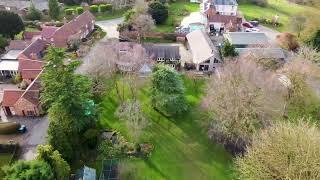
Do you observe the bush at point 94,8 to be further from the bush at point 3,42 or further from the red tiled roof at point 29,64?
the red tiled roof at point 29,64

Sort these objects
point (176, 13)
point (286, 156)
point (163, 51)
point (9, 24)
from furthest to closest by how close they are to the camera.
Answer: point (176, 13) → point (9, 24) → point (163, 51) → point (286, 156)

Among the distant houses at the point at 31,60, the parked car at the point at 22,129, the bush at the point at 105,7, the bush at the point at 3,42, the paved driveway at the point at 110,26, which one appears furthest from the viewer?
the bush at the point at 105,7

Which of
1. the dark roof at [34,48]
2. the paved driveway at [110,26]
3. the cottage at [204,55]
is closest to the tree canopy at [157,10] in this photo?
the paved driveway at [110,26]

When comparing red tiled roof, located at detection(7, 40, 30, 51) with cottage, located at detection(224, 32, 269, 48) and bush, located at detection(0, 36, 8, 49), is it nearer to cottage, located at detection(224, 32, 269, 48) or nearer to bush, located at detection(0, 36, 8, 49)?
bush, located at detection(0, 36, 8, 49)

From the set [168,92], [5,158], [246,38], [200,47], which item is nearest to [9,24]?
[5,158]

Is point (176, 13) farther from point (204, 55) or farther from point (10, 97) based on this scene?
point (10, 97)

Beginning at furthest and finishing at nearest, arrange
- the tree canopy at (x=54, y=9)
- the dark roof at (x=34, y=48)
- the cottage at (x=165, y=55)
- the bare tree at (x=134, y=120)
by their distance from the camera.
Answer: the tree canopy at (x=54, y=9), the cottage at (x=165, y=55), the dark roof at (x=34, y=48), the bare tree at (x=134, y=120)
